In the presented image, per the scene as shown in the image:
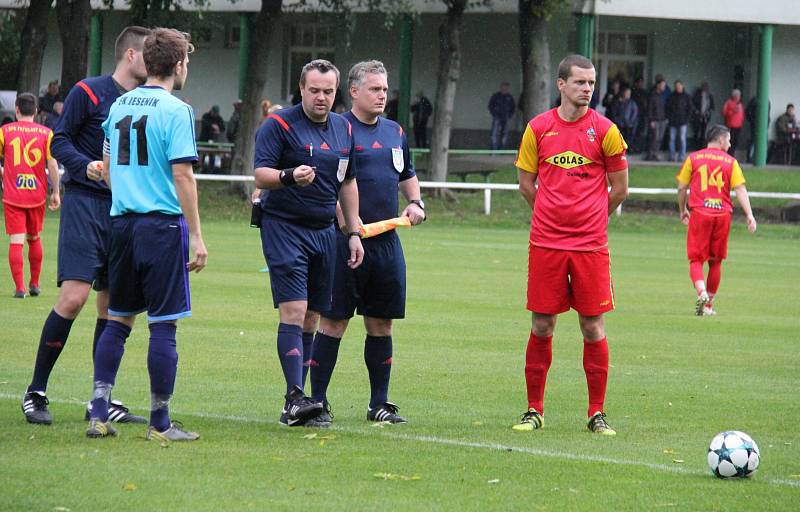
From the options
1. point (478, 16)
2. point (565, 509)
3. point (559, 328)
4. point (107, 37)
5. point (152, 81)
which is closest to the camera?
point (565, 509)

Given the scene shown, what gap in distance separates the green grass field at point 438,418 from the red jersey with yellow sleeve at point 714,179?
1307mm

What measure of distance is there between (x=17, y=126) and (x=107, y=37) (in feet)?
112

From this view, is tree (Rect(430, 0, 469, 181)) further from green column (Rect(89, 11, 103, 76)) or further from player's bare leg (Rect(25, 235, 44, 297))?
player's bare leg (Rect(25, 235, 44, 297))

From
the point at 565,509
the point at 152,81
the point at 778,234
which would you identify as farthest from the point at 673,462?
the point at 778,234

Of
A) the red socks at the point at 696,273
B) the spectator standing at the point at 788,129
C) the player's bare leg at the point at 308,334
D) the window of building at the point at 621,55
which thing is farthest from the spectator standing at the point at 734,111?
the player's bare leg at the point at 308,334

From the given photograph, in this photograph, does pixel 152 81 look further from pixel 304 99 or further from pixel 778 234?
pixel 778 234

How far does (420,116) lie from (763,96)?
10.7 m

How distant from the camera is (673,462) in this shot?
7.29 meters

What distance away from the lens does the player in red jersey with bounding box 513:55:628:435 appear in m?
8.32

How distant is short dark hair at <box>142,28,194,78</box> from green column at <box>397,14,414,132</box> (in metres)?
33.3

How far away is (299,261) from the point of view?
804 cm

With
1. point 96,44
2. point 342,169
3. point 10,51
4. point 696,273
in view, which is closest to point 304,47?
point 96,44

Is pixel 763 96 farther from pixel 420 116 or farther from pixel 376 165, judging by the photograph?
pixel 376 165

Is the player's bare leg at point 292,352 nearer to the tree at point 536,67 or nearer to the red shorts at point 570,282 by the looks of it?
the red shorts at point 570,282
